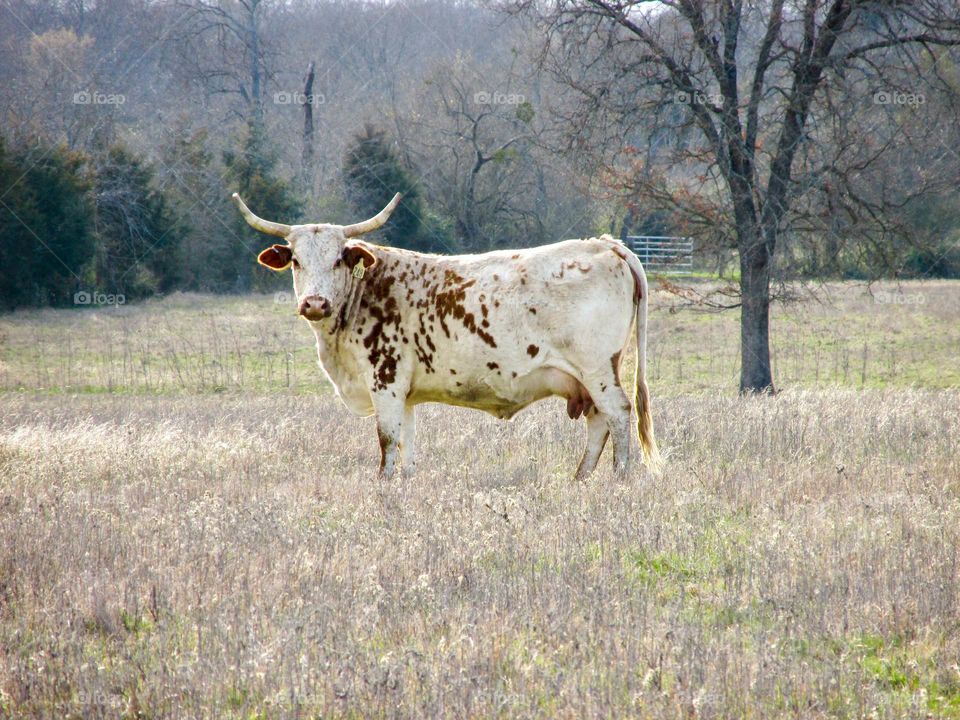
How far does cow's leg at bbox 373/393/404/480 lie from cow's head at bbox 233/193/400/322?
0.85 metres

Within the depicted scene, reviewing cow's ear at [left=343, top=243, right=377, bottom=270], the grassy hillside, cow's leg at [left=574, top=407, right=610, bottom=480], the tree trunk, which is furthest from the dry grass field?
the grassy hillside

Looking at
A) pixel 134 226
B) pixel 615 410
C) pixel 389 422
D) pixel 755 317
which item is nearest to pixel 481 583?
pixel 615 410

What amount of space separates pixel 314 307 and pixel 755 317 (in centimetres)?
877

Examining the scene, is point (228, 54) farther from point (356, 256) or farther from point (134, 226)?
point (356, 256)

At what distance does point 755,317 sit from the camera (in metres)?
14.4

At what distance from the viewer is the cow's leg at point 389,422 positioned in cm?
793

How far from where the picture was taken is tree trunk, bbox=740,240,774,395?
555 inches

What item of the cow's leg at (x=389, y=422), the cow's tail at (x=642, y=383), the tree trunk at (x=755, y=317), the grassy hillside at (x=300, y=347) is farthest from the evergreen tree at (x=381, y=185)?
the cow's tail at (x=642, y=383)

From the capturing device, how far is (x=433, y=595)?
15.7 feet

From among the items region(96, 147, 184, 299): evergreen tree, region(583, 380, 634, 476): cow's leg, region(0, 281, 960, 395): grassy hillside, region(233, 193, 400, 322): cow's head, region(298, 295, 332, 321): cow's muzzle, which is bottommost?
region(0, 281, 960, 395): grassy hillside

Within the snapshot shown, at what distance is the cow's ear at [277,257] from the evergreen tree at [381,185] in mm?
30484

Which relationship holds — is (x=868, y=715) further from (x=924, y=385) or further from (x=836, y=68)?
(x=924, y=385)

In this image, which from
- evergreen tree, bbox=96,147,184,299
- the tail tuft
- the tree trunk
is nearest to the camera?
the tail tuft

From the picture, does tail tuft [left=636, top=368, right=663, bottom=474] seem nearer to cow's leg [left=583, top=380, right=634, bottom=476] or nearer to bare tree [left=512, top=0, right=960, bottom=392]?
cow's leg [left=583, top=380, right=634, bottom=476]
